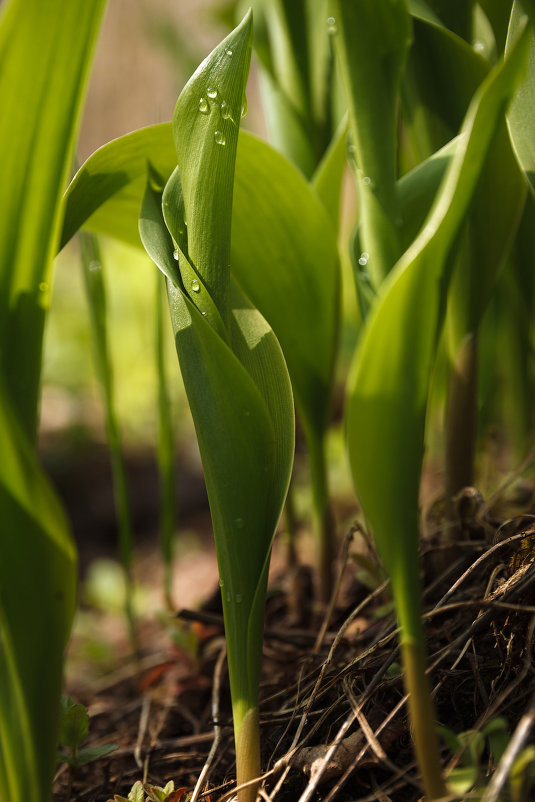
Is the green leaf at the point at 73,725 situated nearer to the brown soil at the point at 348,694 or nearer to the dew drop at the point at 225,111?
the brown soil at the point at 348,694

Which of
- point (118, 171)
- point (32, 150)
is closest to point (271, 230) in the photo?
point (118, 171)

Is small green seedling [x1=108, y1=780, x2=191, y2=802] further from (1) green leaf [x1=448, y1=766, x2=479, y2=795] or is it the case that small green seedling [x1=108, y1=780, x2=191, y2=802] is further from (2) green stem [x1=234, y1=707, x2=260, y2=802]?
(1) green leaf [x1=448, y1=766, x2=479, y2=795]

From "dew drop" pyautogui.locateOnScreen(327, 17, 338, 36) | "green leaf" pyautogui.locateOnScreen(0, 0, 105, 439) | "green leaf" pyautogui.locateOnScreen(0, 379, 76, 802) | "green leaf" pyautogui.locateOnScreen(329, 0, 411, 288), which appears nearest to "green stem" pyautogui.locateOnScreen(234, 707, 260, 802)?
"green leaf" pyautogui.locateOnScreen(0, 379, 76, 802)

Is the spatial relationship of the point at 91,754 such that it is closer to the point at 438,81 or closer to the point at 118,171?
the point at 118,171

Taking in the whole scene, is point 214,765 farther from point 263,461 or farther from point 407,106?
point 407,106

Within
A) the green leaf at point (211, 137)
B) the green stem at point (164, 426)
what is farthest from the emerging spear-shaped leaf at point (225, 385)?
the green stem at point (164, 426)

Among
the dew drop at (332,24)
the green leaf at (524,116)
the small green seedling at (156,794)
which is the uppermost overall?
the dew drop at (332,24)

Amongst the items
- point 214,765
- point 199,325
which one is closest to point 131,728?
point 214,765
